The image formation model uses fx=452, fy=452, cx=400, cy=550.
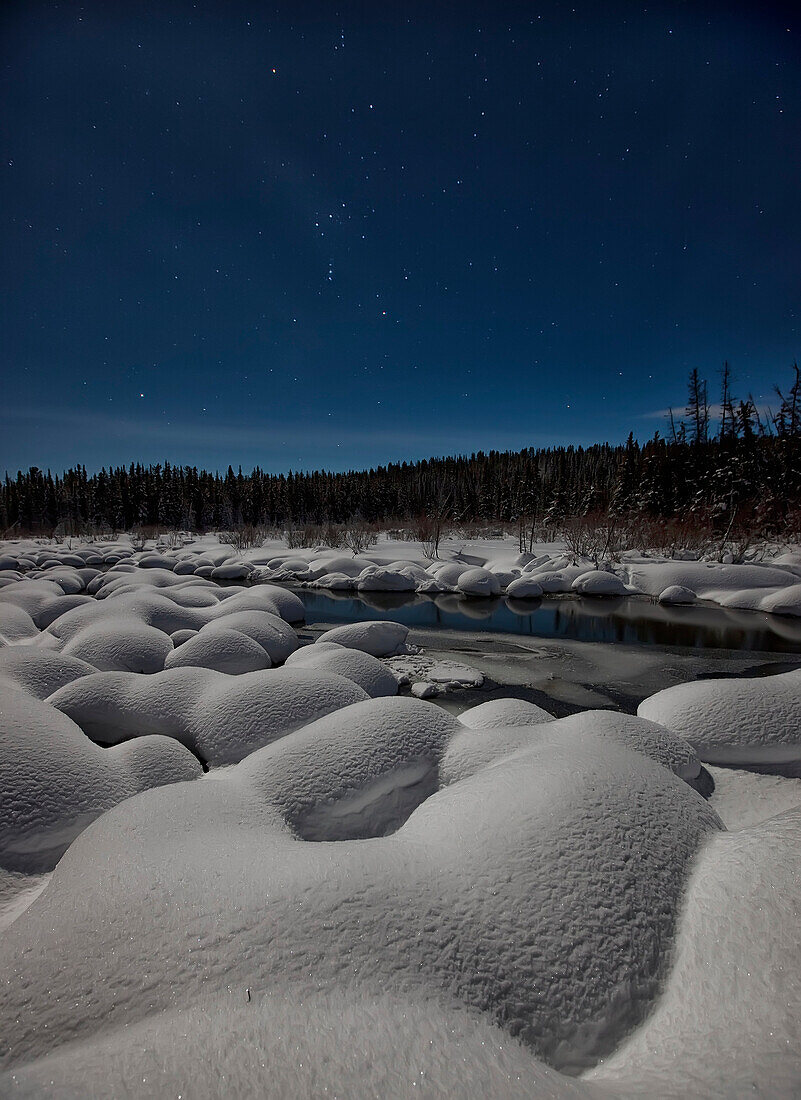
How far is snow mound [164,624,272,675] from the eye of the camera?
16.4ft

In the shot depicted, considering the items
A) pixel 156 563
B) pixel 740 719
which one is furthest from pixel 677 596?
pixel 156 563

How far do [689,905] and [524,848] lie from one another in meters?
0.47

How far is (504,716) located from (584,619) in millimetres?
6607

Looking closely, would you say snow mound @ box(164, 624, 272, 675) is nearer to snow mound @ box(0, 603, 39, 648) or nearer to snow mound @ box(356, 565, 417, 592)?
snow mound @ box(0, 603, 39, 648)

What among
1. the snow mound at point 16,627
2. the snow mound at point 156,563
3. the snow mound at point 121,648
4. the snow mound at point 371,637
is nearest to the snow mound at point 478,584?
the snow mound at point 371,637

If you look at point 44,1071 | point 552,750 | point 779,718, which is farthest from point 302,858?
point 779,718

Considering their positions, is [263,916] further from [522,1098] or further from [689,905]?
[689,905]

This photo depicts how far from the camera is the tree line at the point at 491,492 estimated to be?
1877 cm

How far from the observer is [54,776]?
2.18 m

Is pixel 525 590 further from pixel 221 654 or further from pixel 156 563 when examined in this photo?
pixel 156 563

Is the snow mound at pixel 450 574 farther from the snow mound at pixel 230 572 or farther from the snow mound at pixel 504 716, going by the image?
the snow mound at pixel 504 716

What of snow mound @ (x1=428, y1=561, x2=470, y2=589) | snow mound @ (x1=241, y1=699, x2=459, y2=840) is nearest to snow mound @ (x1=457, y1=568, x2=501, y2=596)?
snow mound @ (x1=428, y1=561, x2=470, y2=589)

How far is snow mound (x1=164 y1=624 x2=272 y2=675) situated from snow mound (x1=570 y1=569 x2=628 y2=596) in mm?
8764

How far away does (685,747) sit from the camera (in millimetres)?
2717
